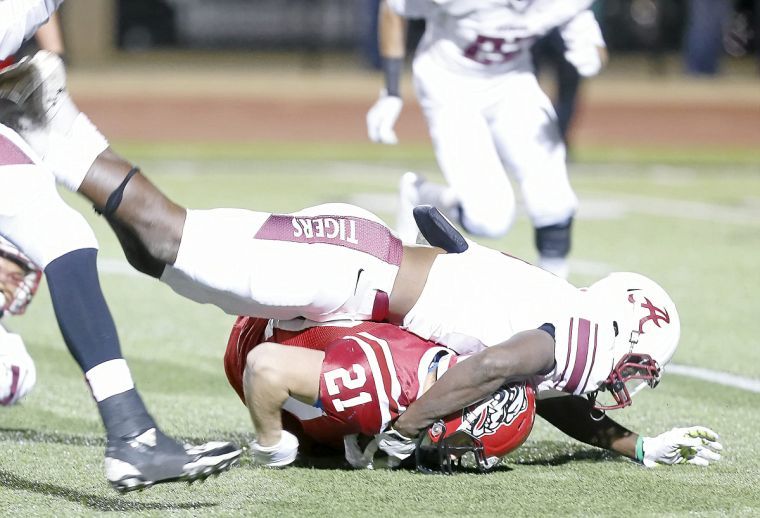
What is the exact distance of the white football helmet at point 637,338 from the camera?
3.27m

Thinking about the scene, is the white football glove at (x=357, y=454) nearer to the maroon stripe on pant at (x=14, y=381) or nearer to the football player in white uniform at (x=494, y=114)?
the maroon stripe on pant at (x=14, y=381)

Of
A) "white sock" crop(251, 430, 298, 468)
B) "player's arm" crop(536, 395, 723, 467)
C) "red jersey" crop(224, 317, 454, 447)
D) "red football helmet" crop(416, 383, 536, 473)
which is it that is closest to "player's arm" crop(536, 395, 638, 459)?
"player's arm" crop(536, 395, 723, 467)

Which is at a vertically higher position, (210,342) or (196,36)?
(210,342)

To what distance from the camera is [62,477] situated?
323cm

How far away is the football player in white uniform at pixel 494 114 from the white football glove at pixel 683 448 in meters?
1.92

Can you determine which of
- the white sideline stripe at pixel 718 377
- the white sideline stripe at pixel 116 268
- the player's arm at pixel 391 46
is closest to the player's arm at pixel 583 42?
the player's arm at pixel 391 46

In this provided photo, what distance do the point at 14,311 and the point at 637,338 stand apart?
1744 millimetres

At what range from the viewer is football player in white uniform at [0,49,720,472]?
120 inches

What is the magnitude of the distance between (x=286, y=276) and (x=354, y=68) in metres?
12.9

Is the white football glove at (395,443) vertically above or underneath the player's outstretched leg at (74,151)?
underneath

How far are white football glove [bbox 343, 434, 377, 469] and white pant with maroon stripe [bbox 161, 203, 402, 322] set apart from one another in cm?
29

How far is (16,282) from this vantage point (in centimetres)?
396

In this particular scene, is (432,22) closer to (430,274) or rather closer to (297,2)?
(430,274)

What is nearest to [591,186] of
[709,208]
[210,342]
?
[709,208]
